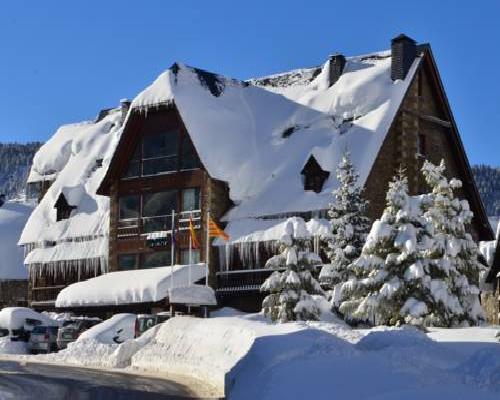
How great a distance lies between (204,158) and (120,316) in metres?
9.56

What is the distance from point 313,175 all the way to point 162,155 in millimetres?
8631

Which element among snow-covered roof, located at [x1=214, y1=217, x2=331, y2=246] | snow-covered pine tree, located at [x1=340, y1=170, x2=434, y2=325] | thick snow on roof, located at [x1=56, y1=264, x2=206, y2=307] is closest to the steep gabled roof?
snow-covered roof, located at [x1=214, y1=217, x2=331, y2=246]

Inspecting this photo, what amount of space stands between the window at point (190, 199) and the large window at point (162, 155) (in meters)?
1.17

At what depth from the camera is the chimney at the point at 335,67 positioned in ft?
151

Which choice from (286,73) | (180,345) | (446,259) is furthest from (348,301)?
(286,73)

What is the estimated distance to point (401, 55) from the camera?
138 feet

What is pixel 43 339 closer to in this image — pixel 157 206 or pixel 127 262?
pixel 127 262

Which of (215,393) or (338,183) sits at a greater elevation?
(338,183)

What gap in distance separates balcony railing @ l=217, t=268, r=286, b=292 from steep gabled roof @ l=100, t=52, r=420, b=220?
2576 mm

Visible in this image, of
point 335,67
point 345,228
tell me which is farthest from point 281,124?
point 345,228

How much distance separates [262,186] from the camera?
4256 cm

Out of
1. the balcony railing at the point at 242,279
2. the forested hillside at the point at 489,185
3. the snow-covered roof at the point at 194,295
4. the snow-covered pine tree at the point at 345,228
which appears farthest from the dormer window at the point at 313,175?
the forested hillside at the point at 489,185

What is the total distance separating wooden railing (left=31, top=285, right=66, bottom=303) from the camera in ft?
164

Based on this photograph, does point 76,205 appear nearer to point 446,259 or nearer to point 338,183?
point 338,183
